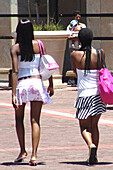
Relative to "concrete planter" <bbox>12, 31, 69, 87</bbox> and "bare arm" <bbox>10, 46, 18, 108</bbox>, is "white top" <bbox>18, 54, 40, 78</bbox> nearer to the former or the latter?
"bare arm" <bbox>10, 46, 18, 108</bbox>

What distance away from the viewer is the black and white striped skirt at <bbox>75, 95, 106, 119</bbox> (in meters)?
7.77

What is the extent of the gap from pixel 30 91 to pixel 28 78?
0.56 ft

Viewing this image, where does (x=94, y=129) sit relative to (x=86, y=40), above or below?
below

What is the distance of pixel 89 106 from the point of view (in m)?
7.79

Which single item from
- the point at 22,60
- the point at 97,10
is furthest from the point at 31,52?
the point at 97,10

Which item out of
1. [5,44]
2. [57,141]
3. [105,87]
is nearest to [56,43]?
[5,44]

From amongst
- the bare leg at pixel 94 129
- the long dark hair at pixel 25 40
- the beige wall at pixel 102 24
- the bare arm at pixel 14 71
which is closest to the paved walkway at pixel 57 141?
the bare leg at pixel 94 129

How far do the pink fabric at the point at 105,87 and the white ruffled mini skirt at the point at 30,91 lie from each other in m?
0.69

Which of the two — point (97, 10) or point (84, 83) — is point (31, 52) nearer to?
point (84, 83)

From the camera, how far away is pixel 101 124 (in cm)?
1117

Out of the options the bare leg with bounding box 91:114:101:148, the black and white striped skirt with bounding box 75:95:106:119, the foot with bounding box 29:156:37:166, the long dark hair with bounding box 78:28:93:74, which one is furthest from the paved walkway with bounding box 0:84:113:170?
the long dark hair with bounding box 78:28:93:74

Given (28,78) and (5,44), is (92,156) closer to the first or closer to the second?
(28,78)

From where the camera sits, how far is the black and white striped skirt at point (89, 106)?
7.77m

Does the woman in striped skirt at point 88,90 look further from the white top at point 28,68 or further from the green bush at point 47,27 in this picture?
the green bush at point 47,27
